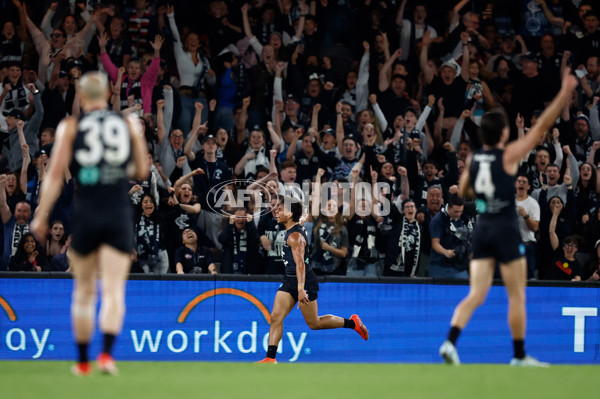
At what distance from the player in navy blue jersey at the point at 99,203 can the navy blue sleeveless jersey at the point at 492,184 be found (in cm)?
303

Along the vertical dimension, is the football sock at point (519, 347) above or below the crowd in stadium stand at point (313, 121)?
below

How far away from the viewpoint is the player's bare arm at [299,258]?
1303 centimetres

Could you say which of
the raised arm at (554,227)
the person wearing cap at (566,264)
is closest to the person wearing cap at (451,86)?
the raised arm at (554,227)

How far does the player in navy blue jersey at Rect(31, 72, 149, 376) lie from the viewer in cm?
774

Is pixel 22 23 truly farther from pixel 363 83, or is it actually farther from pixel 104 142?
pixel 104 142

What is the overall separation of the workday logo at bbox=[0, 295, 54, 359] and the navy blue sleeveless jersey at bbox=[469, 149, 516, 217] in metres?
8.11

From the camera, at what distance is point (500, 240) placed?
348 inches

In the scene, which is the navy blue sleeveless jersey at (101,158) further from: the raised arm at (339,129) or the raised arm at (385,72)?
the raised arm at (385,72)

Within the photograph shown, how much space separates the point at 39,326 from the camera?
14688mm

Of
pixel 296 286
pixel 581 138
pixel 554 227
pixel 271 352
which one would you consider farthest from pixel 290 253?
pixel 581 138

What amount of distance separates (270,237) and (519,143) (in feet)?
24.4

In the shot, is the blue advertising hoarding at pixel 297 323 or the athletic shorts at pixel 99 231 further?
the blue advertising hoarding at pixel 297 323

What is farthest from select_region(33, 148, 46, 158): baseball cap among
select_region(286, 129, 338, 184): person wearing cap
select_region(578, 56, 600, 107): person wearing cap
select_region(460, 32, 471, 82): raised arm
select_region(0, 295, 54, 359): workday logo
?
select_region(578, 56, 600, 107): person wearing cap

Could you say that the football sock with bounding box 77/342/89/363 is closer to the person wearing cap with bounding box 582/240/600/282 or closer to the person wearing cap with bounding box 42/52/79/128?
the person wearing cap with bounding box 42/52/79/128
